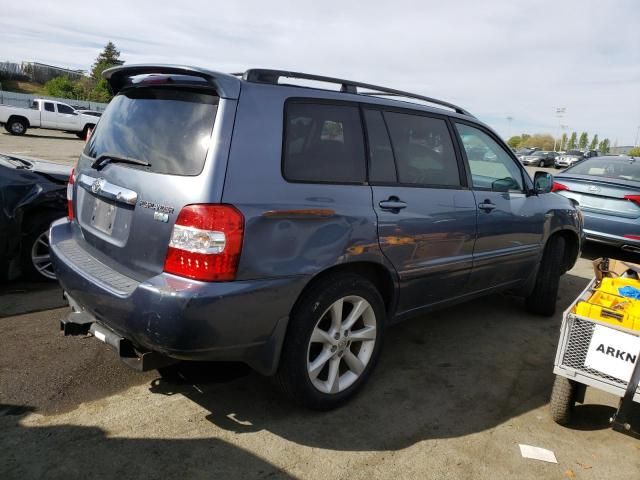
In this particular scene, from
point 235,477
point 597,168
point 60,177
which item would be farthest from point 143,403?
point 597,168

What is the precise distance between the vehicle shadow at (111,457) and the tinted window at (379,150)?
166 centimetres

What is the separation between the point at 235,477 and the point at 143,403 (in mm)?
846

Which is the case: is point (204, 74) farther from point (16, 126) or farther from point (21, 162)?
point (16, 126)

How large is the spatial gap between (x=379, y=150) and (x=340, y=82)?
46 cm

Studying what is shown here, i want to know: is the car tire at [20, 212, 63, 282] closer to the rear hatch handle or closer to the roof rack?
the rear hatch handle

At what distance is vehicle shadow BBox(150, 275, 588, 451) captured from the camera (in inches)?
109

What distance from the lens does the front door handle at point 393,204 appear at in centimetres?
294

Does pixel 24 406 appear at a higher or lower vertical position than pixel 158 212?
lower

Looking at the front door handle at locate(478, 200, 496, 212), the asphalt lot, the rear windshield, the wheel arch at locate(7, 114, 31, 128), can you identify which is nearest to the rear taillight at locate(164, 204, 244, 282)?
the rear windshield

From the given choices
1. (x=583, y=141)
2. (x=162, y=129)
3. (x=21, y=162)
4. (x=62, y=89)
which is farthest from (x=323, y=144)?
(x=583, y=141)

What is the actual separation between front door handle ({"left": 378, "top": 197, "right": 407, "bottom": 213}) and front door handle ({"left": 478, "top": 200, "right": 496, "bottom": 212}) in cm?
89

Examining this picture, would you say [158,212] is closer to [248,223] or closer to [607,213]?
[248,223]

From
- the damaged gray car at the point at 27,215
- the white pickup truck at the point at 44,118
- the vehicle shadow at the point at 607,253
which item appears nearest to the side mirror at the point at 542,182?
the vehicle shadow at the point at 607,253

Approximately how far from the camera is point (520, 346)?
4137 millimetres
